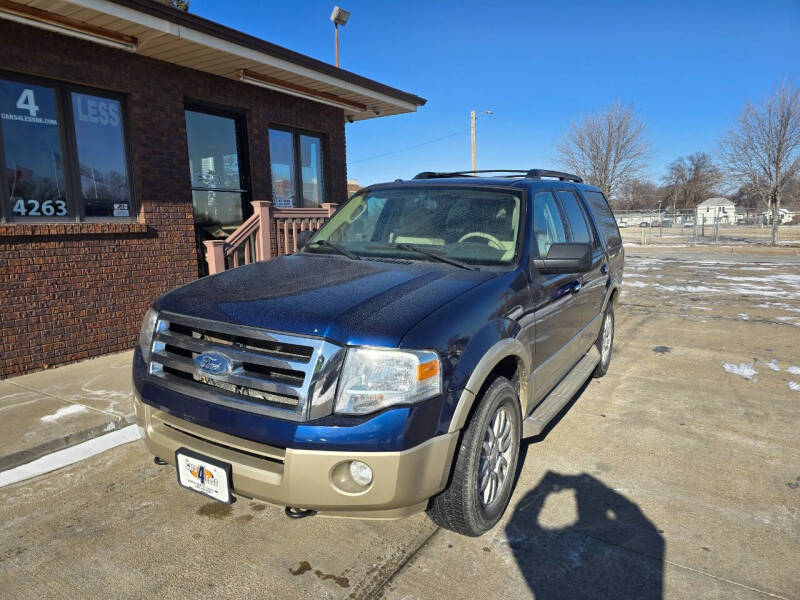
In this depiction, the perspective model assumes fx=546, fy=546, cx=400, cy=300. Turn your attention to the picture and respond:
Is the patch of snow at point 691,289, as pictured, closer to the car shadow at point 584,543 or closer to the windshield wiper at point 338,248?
the car shadow at point 584,543

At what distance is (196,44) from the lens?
20.5 feet

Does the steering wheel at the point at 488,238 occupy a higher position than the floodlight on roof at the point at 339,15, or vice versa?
the floodlight on roof at the point at 339,15

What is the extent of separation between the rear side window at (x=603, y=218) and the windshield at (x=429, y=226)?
6.12 feet

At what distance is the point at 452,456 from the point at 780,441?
3.01 meters

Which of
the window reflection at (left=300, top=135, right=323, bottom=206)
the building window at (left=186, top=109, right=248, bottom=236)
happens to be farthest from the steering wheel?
the window reflection at (left=300, top=135, right=323, bottom=206)

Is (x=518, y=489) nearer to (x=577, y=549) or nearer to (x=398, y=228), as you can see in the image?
(x=577, y=549)

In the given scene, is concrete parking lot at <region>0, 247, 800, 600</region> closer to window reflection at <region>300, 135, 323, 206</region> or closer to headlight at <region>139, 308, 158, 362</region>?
headlight at <region>139, 308, 158, 362</region>

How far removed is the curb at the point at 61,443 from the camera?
367cm

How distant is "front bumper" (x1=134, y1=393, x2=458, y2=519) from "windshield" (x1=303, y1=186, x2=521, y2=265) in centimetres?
137

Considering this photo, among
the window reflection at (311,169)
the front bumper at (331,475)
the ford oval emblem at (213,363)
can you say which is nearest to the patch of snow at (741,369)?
the front bumper at (331,475)

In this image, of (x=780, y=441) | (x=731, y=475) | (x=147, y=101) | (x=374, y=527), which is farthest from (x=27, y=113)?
(x=780, y=441)

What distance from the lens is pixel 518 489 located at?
10.9 ft

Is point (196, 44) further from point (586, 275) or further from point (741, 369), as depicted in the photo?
point (741, 369)

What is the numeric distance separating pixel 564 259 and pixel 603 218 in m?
2.63
